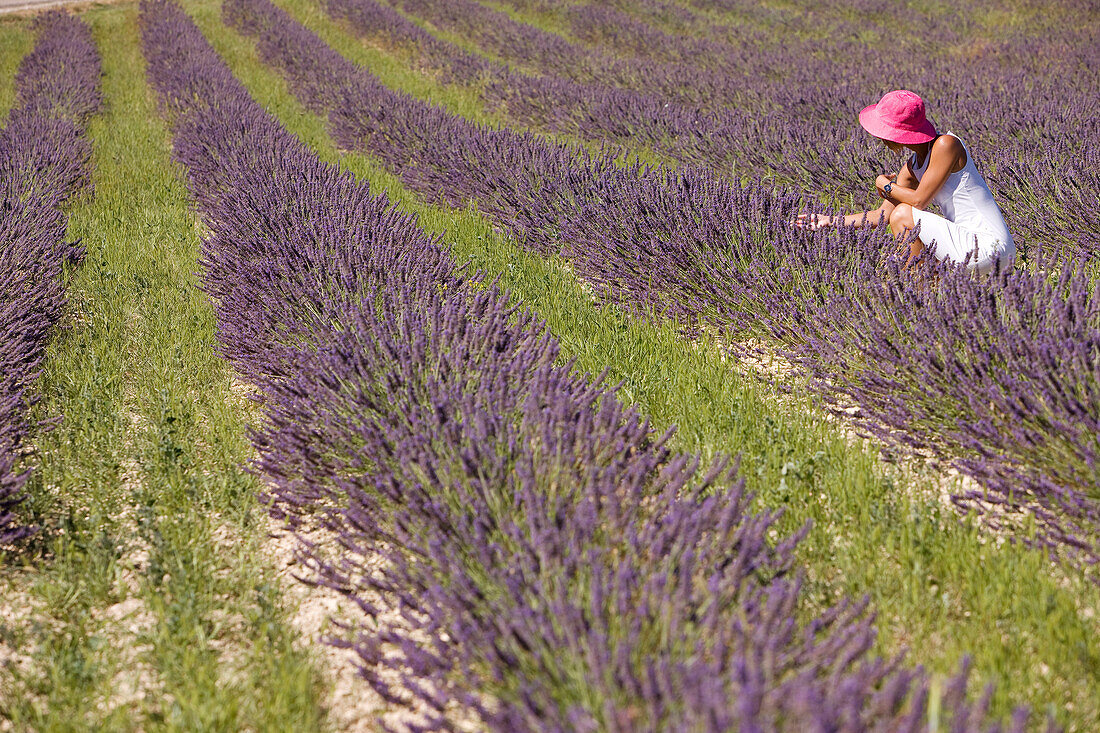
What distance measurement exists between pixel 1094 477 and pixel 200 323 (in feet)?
11.3

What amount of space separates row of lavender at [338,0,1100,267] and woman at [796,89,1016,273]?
9.6 inches

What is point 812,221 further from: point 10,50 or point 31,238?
Answer: point 10,50

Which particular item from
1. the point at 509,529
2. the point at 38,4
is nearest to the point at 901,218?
the point at 509,529

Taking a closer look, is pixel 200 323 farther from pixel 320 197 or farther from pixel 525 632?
pixel 525 632

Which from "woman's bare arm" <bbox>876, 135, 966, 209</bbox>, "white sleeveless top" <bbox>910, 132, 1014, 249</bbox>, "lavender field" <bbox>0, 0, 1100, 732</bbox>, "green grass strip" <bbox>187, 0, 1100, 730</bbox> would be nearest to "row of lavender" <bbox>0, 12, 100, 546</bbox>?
"lavender field" <bbox>0, 0, 1100, 732</bbox>

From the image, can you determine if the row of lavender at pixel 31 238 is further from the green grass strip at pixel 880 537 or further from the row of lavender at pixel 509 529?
the green grass strip at pixel 880 537

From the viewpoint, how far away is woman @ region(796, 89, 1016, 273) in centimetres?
330

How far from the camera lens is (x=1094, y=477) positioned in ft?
6.29

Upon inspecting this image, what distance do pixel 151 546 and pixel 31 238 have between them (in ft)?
8.82

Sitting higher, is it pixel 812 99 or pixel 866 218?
pixel 866 218

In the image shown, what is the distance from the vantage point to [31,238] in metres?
4.11

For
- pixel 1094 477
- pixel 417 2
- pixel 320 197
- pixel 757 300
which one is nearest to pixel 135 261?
pixel 320 197

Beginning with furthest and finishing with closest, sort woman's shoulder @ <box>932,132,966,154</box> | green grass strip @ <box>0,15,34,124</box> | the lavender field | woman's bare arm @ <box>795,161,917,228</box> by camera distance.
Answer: green grass strip @ <box>0,15,34,124</box> → woman's bare arm @ <box>795,161,917,228</box> → woman's shoulder @ <box>932,132,966,154</box> → the lavender field

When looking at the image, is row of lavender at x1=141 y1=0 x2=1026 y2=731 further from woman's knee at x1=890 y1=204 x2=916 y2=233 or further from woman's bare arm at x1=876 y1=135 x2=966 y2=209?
woman's bare arm at x1=876 y1=135 x2=966 y2=209
